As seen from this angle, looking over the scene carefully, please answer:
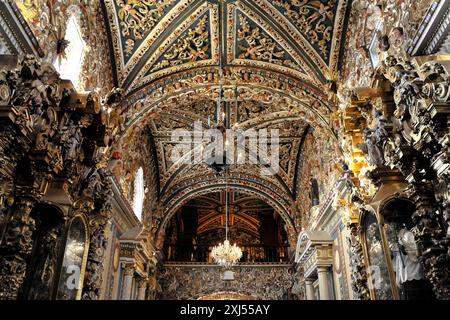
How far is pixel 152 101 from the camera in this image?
9.46 meters

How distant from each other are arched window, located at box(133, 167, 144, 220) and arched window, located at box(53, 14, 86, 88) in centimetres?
499

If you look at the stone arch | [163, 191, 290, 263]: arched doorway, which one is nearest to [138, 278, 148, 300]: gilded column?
the stone arch

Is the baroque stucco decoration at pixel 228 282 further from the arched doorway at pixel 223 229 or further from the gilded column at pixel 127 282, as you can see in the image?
the gilded column at pixel 127 282

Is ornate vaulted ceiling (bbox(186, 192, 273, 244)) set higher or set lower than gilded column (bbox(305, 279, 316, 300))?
higher

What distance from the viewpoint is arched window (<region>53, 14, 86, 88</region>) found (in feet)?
22.4

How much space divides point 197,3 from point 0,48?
503 centimetres

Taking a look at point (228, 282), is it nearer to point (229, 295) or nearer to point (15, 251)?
Result: point (229, 295)

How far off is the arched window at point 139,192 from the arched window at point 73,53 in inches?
196

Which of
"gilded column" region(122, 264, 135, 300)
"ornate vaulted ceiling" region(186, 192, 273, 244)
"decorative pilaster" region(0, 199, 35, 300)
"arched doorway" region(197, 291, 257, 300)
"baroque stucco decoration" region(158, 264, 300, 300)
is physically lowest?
"decorative pilaster" region(0, 199, 35, 300)

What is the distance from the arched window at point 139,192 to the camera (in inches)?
471

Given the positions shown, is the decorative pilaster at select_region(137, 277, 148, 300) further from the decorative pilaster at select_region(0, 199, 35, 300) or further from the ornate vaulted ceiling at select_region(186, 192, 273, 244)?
the decorative pilaster at select_region(0, 199, 35, 300)

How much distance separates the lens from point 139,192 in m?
12.3

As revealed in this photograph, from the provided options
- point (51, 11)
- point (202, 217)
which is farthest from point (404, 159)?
point (202, 217)

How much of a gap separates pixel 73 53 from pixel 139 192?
19.5 ft
